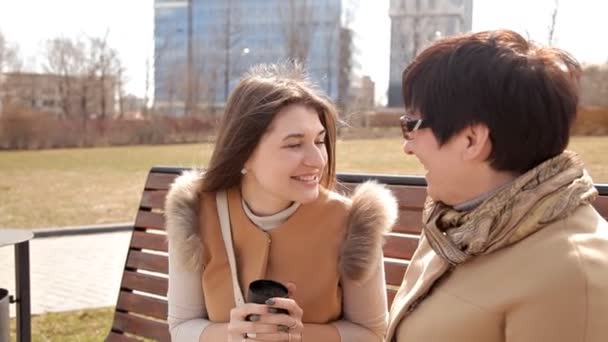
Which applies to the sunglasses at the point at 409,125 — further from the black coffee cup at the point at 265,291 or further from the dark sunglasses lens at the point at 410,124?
the black coffee cup at the point at 265,291

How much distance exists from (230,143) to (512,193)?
105 centimetres

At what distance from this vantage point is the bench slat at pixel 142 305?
318 cm

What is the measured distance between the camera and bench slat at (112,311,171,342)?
122 inches

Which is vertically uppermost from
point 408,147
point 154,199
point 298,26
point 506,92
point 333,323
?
point 298,26

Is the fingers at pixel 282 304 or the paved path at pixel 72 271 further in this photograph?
the paved path at pixel 72 271

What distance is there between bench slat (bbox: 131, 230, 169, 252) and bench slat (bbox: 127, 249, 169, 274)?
0.11ft

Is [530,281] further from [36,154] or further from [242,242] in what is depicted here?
[36,154]

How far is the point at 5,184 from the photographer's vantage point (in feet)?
55.3

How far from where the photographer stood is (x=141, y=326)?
323 cm

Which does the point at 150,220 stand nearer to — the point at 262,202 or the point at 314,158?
the point at 262,202

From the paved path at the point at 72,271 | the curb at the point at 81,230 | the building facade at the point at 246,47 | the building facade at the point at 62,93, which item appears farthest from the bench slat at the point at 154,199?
the building facade at the point at 246,47

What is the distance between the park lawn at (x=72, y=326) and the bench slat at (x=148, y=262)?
1612mm

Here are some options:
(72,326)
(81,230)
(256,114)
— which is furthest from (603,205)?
(81,230)

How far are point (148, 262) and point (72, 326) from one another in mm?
2199
